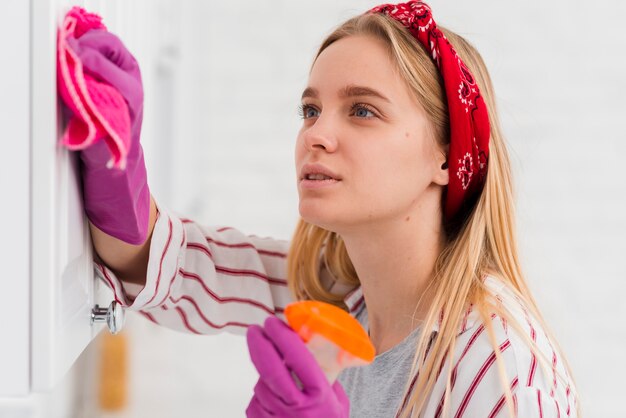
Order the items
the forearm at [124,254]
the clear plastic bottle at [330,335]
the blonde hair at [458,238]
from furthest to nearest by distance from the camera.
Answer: the blonde hair at [458,238] < the forearm at [124,254] < the clear plastic bottle at [330,335]

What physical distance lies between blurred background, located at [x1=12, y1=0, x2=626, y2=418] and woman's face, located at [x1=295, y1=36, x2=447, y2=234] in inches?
31.9

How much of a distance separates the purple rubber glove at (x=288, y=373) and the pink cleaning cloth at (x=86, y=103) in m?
0.23

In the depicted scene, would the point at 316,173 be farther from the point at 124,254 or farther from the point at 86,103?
the point at 86,103

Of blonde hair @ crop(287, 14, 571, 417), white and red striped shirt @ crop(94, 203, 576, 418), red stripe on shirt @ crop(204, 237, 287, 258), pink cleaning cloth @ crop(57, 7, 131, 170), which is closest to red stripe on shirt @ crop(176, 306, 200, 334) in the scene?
white and red striped shirt @ crop(94, 203, 576, 418)

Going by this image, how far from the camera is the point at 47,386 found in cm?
60

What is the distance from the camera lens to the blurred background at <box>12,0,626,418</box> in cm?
185

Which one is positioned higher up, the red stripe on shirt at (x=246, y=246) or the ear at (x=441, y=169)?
the ear at (x=441, y=169)

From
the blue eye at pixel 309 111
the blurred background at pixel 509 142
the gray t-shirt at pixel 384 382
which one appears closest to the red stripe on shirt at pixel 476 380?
the gray t-shirt at pixel 384 382

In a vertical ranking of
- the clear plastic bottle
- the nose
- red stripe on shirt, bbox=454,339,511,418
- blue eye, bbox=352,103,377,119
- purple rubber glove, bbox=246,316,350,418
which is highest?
blue eye, bbox=352,103,377,119

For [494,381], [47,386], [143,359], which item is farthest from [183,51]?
[47,386]

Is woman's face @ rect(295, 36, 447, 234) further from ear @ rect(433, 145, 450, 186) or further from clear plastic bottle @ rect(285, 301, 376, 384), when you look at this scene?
clear plastic bottle @ rect(285, 301, 376, 384)

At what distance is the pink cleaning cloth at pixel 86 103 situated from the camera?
23.5 inches

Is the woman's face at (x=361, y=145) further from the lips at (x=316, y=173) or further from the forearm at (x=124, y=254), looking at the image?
the forearm at (x=124, y=254)

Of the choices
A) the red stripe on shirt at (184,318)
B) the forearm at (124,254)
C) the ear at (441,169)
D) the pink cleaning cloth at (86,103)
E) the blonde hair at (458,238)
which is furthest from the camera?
the red stripe on shirt at (184,318)
